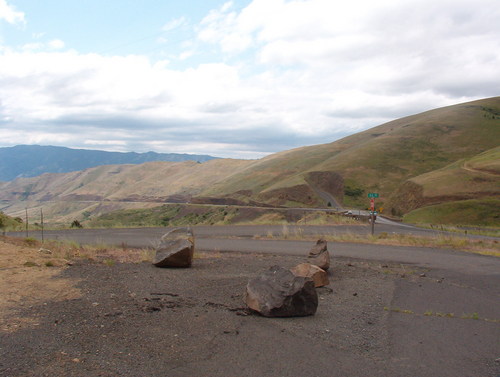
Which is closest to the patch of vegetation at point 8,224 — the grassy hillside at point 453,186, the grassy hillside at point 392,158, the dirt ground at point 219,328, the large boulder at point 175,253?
the dirt ground at point 219,328

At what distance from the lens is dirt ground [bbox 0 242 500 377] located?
520 cm

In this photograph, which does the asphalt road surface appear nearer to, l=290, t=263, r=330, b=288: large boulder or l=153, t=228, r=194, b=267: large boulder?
l=290, t=263, r=330, b=288: large boulder

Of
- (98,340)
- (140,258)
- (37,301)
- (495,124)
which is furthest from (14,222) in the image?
(495,124)

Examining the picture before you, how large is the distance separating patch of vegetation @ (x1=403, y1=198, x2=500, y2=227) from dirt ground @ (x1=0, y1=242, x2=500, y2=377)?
1186 inches

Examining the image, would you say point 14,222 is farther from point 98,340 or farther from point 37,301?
point 98,340

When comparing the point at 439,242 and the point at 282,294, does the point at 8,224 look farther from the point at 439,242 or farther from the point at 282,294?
the point at 282,294

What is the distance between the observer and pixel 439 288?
10.5m

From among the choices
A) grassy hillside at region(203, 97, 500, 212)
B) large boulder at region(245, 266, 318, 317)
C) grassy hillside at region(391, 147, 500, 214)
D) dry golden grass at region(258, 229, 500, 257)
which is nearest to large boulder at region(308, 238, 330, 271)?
large boulder at region(245, 266, 318, 317)

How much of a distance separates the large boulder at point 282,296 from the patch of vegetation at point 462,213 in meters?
34.5

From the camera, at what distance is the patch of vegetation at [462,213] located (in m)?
37.6

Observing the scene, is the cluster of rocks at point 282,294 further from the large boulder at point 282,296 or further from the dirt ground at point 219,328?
the dirt ground at point 219,328

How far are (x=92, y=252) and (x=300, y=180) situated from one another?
202 ft

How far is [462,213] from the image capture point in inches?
1545

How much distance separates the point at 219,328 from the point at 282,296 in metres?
1.28
